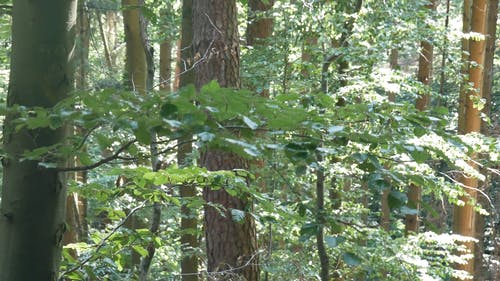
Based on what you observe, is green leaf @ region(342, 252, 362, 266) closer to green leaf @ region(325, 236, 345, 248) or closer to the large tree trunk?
green leaf @ region(325, 236, 345, 248)

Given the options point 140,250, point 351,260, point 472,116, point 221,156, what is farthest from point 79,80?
point 351,260

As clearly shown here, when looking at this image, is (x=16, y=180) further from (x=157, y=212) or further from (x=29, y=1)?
(x=157, y=212)

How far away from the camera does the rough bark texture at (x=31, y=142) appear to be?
2055 millimetres

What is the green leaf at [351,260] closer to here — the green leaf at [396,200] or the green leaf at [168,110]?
the green leaf at [396,200]

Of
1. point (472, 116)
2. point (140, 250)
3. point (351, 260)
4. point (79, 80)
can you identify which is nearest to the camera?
point (351, 260)

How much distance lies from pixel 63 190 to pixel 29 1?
0.67 m

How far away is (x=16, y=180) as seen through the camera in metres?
2.08

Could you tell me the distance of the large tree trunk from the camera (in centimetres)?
566

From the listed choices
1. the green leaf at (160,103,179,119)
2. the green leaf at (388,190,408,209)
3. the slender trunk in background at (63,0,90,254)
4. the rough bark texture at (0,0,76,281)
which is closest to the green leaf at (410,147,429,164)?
the green leaf at (388,190,408,209)

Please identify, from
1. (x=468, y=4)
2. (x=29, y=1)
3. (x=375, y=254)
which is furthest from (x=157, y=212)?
(x=468, y=4)

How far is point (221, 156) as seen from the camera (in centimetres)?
564

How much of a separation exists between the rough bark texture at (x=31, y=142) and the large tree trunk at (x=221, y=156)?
11.6ft

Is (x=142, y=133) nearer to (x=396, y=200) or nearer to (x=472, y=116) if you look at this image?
(x=396, y=200)

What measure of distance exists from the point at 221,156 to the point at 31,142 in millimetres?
3607
